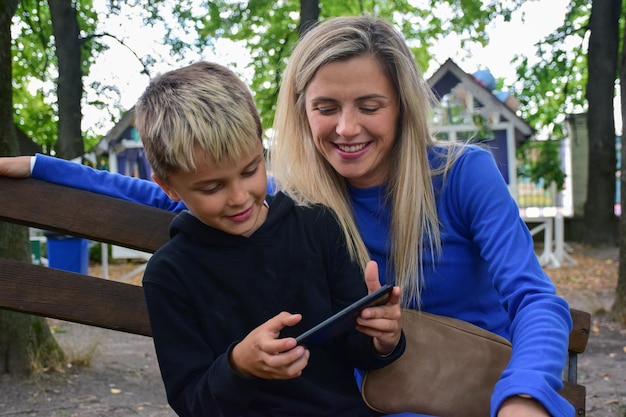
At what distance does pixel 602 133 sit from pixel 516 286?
51.4 ft

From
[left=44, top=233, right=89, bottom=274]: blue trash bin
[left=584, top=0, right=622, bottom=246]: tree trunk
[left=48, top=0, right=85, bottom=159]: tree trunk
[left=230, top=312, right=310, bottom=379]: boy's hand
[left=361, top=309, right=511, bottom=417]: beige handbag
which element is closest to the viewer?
[left=230, top=312, right=310, bottom=379]: boy's hand

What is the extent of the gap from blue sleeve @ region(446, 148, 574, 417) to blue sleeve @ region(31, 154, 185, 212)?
3.25ft

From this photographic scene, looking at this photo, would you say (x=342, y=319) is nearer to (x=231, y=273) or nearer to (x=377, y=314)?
(x=377, y=314)

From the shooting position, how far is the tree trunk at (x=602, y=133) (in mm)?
16688

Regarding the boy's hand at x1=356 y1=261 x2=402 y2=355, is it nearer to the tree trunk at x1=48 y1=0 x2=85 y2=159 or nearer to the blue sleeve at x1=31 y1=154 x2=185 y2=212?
the blue sleeve at x1=31 y1=154 x2=185 y2=212

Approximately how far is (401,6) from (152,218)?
69.6ft

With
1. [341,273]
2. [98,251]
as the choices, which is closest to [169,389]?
[341,273]

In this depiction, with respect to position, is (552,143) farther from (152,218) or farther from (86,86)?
(152,218)

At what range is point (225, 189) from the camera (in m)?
1.97

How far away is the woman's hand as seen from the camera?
1743 mm

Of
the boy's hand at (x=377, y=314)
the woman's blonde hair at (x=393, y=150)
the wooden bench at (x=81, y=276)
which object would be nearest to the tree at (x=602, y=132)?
the wooden bench at (x=81, y=276)

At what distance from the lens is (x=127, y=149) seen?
61.5 ft

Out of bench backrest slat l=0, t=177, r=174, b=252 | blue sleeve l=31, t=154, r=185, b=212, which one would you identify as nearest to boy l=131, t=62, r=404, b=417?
bench backrest slat l=0, t=177, r=174, b=252

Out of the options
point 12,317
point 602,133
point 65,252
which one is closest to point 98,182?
point 12,317
